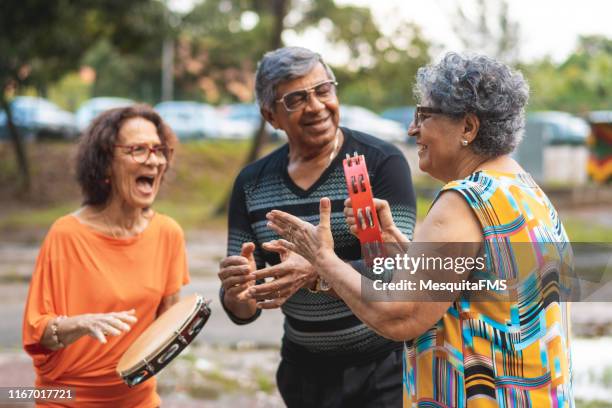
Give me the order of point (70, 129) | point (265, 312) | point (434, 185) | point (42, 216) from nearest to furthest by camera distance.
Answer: point (265, 312) → point (42, 216) → point (434, 185) → point (70, 129)

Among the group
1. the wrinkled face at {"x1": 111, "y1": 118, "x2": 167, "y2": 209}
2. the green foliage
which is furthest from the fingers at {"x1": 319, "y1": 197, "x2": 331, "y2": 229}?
the green foliage

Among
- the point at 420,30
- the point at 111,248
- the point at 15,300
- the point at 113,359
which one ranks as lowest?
the point at 15,300

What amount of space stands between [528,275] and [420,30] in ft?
83.6

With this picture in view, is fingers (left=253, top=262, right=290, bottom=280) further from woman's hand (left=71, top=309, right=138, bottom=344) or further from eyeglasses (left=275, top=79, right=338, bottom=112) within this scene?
eyeglasses (left=275, top=79, right=338, bottom=112)

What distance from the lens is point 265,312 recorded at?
30.8 ft

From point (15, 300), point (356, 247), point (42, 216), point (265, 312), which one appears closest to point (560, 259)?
point (356, 247)

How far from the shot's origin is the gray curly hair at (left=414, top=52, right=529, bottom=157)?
2332 millimetres

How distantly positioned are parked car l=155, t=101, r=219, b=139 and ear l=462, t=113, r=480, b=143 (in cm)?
2771

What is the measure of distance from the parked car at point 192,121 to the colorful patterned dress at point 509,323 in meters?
27.9

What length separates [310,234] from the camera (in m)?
2.43

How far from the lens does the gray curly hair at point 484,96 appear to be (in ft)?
7.65

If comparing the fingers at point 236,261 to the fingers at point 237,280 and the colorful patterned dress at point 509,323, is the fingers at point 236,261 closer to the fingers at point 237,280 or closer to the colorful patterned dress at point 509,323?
the fingers at point 237,280

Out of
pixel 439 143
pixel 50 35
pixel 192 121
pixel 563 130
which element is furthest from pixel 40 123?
pixel 439 143

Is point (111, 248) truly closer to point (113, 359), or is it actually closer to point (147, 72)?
point (113, 359)
